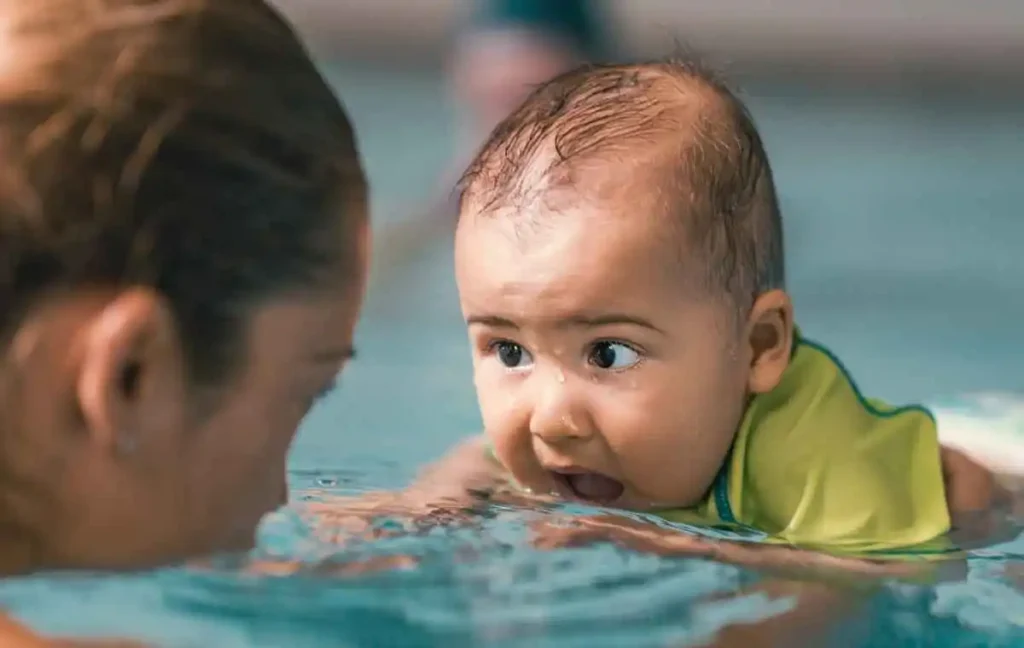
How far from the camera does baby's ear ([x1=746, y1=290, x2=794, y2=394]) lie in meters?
1.60

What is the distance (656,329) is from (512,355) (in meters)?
0.14

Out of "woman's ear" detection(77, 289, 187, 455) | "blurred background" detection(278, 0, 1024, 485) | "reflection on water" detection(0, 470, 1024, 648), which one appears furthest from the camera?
"blurred background" detection(278, 0, 1024, 485)

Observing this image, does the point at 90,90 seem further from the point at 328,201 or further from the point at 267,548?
the point at 267,548

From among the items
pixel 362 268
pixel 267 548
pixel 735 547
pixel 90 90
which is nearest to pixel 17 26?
pixel 90 90

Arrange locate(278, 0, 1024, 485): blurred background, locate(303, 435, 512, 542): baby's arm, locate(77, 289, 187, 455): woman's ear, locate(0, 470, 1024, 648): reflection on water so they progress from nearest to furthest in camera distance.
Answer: locate(77, 289, 187, 455): woman's ear < locate(0, 470, 1024, 648): reflection on water < locate(303, 435, 512, 542): baby's arm < locate(278, 0, 1024, 485): blurred background

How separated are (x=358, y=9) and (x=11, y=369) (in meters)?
4.98

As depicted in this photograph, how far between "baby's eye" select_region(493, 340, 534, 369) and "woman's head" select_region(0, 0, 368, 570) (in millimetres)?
389

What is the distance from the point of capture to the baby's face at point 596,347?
1488 millimetres

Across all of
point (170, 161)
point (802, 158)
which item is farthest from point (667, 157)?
point (802, 158)

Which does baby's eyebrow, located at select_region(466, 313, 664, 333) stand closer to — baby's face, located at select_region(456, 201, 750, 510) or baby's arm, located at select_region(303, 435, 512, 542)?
baby's face, located at select_region(456, 201, 750, 510)

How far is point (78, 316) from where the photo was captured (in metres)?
1.01

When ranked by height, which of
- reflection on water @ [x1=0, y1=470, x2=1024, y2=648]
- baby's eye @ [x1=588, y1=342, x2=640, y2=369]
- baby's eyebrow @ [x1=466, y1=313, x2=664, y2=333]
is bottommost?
reflection on water @ [x1=0, y1=470, x2=1024, y2=648]

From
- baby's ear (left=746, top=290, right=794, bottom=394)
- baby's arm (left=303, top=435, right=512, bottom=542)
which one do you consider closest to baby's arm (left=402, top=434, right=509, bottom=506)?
baby's arm (left=303, top=435, right=512, bottom=542)

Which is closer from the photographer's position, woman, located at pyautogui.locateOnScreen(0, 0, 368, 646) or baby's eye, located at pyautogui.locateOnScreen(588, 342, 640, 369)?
woman, located at pyautogui.locateOnScreen(0, 0, 368, 646)
